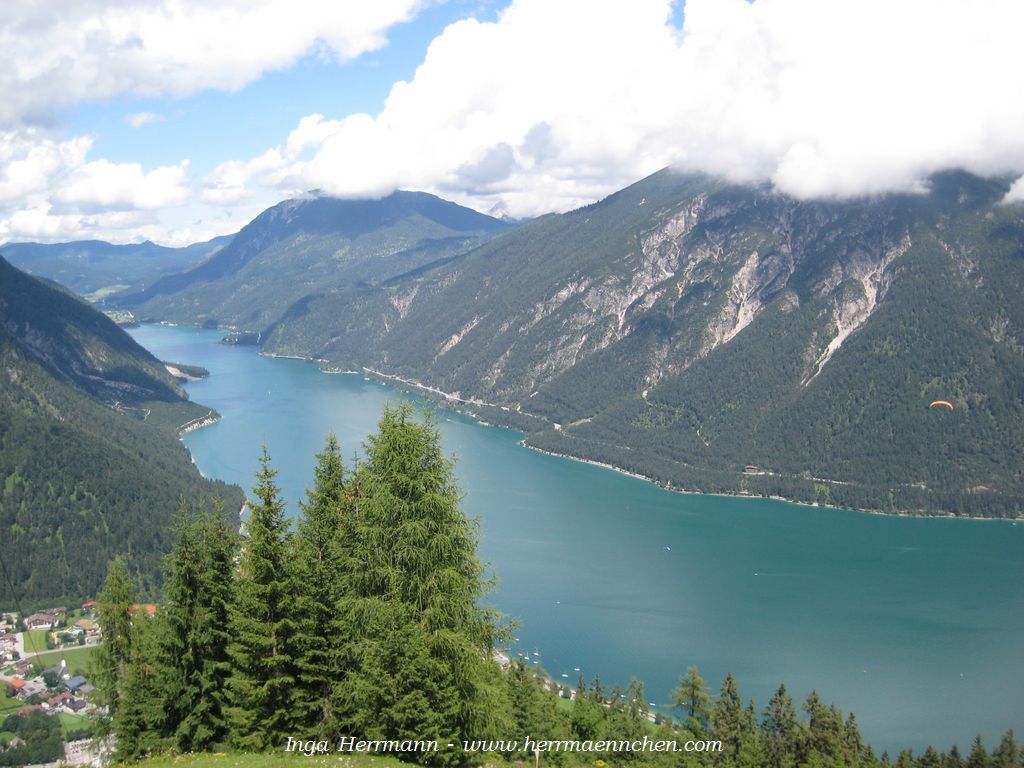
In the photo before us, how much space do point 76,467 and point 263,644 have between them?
103 metres

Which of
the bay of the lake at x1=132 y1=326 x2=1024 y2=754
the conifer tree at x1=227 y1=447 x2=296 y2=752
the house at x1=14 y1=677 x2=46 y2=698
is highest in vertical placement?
the conifer tree at x1=227 y1=447 x2=296 y2=752

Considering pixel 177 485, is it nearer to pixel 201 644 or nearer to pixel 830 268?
pixel 201 644

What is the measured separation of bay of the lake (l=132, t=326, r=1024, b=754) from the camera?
62312 mm

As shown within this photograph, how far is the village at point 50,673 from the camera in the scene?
53438 millimetres

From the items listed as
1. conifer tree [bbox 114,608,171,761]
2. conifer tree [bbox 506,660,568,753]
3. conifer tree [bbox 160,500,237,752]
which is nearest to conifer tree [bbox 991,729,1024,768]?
conifer tree [bbox 506,660,568,753]

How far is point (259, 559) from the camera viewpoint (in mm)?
18281

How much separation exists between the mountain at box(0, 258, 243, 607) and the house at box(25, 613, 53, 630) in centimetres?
520

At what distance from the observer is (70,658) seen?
220 ft

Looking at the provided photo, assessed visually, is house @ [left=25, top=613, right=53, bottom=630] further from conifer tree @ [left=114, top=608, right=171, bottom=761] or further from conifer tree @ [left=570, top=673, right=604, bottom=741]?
conifer tree @ [left=114, top=608, right=171, bottom=761]

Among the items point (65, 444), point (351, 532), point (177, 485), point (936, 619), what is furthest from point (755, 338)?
point (351, 532)

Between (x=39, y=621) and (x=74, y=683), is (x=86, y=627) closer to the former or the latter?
(x=39, y=621)

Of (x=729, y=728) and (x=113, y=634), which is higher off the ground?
(x=113, y=634)

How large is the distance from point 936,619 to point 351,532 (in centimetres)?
7402

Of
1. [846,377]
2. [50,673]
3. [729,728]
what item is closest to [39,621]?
[50,673]
